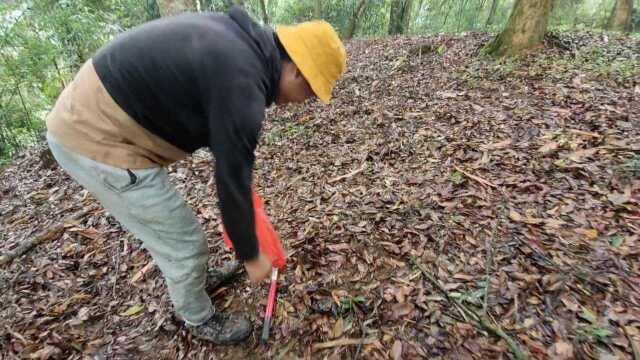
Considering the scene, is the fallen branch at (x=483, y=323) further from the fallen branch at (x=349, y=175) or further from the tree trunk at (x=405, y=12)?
the tree trunk at (x=405, y=12)

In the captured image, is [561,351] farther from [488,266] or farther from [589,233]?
[589,233]

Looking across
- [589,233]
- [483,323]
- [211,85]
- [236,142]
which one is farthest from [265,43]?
[589,233]

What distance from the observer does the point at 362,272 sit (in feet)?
8.05

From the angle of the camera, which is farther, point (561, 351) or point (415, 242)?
point (415, 242)

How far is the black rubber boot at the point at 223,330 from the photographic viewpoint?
7.17ft

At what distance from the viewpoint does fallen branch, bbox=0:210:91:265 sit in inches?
121

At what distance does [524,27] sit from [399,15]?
6.23 metres

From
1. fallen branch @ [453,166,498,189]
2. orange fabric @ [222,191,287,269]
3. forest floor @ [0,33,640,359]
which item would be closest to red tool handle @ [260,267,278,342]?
forest floor @ [0,33,640,359]

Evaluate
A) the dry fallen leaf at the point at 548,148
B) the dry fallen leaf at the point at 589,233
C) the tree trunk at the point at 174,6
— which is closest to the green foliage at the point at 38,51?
the tree trunk at the point at 174,6

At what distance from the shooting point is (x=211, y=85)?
130cm

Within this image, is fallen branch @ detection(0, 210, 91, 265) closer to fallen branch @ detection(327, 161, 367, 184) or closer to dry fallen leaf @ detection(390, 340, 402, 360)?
fallen branch @ detection(327, 161, 367, 184)

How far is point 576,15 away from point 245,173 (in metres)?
20.3

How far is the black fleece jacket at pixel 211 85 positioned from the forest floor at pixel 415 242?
108 centimetres

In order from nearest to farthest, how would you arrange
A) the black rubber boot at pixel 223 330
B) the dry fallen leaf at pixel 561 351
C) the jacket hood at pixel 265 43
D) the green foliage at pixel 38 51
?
the jacket hood at pixel 265 43, the dry fallen leaf at pixel 561 351, the black rubber boot at pixel 223 330, the green foliage at pixel 38 51
